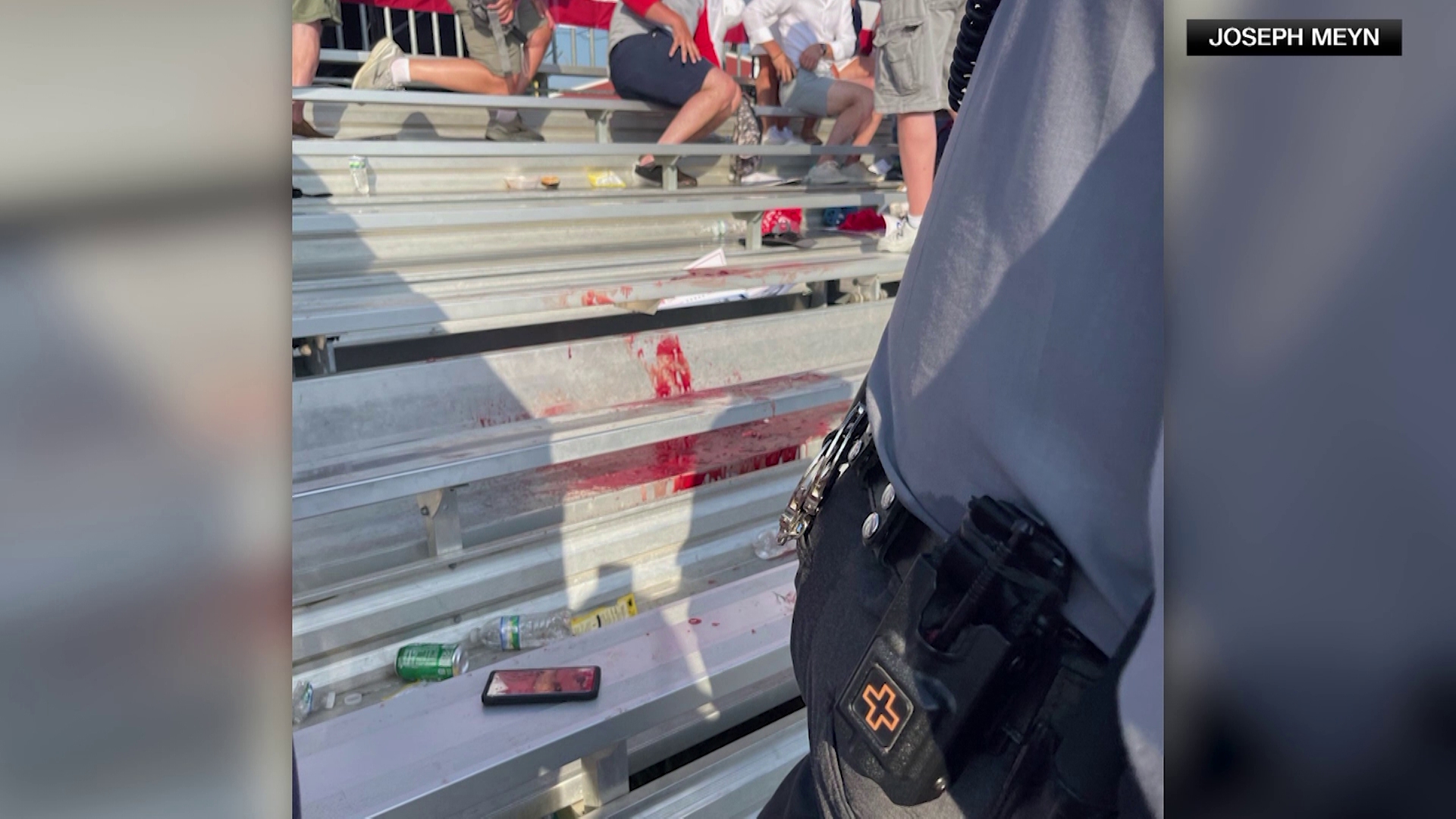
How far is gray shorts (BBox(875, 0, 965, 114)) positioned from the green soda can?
2.31 metres

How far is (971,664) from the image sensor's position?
610mm

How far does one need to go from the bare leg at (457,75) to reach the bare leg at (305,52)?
1.22 ft

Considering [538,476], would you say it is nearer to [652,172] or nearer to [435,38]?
[652,172]

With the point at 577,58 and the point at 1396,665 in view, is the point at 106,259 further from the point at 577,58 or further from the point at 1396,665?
the point at 577,58

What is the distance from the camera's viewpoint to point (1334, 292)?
0.35 metres

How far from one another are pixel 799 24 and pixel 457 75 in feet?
5.95

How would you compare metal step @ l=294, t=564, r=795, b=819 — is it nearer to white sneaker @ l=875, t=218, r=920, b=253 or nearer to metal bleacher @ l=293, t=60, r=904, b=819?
metal bleacher @ l=293, t=60, r=904, b=819

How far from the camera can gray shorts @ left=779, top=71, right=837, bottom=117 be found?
4730 mm

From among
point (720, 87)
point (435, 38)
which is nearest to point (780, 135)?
point (720, 87)

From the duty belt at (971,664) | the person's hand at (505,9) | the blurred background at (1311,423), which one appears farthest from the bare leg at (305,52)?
the blurred background at (1311,423)

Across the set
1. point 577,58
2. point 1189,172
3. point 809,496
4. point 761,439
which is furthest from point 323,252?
point 577,58

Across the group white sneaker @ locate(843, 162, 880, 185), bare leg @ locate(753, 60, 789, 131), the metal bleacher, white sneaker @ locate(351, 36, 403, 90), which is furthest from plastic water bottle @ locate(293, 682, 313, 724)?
bare leg @ locate(753, 60, 789, 131)

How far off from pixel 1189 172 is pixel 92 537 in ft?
1.52

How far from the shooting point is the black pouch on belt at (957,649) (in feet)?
1.97
